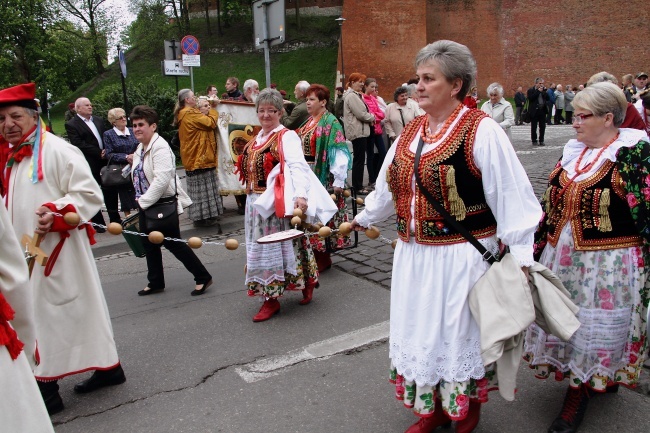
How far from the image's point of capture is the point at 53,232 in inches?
145

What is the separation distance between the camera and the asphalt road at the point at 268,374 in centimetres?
349

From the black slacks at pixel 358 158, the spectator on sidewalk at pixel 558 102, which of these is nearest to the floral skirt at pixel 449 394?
the black slacks at pixel 358 158

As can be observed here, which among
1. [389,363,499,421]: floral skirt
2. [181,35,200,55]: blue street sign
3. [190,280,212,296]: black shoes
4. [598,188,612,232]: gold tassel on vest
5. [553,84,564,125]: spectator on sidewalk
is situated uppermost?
[181,35,200,55]: blue street sign

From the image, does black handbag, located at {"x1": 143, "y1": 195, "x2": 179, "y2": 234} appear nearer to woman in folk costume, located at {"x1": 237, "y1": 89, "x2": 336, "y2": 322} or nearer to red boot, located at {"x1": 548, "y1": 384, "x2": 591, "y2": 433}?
woman in folk costume, located at {"x1": 237, "y1": 89, "x2": 336, "y2": 322}

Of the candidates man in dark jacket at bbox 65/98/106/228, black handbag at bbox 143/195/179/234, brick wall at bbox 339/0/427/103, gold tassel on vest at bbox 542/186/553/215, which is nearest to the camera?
gold tassel on vest at bbox 542/186/553/215

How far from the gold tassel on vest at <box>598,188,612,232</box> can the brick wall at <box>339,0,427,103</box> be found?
36261 mm

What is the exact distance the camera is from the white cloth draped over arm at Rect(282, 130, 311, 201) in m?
4.86

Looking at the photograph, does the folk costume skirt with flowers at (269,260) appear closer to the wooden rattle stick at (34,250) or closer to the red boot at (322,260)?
the red boot at (322,260)

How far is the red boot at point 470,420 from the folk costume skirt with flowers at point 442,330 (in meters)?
0.17

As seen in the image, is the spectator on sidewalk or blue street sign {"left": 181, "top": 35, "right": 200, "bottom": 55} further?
the spectator on sidewalk

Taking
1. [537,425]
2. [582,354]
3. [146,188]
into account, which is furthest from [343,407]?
[146,188]

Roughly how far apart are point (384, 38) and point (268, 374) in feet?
121

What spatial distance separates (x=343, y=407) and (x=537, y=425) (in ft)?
3.66

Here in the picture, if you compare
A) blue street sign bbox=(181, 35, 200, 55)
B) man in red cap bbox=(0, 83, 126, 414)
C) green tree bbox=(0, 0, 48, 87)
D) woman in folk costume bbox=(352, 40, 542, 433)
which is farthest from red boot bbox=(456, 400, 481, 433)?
green tree bbox=(0, 0, 48, 87)
